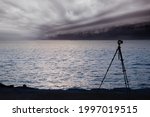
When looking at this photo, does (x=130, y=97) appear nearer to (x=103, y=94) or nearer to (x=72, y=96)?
(x=103, y=94)

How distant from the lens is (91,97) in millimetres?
11977

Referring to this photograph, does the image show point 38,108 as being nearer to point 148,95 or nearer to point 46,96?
point 46,96

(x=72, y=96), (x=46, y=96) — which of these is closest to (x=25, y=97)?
(x=46, y=96)

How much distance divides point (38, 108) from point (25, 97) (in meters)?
2.72

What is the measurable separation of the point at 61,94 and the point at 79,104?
9.89 ft

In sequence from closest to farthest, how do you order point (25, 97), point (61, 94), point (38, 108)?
point (38, 108) < point (25, 97) < point (61, 94)

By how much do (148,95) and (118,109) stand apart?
411cm

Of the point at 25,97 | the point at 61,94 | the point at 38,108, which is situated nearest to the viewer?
the point at 38,108

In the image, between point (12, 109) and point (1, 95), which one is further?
point (1, 95)

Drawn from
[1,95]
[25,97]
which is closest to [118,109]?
[25,97]

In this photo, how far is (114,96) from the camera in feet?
40.4

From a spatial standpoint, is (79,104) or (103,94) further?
(103,94)

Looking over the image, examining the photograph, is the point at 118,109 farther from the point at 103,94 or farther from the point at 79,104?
the point at 103,94

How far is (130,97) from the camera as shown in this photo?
40.0 ft
